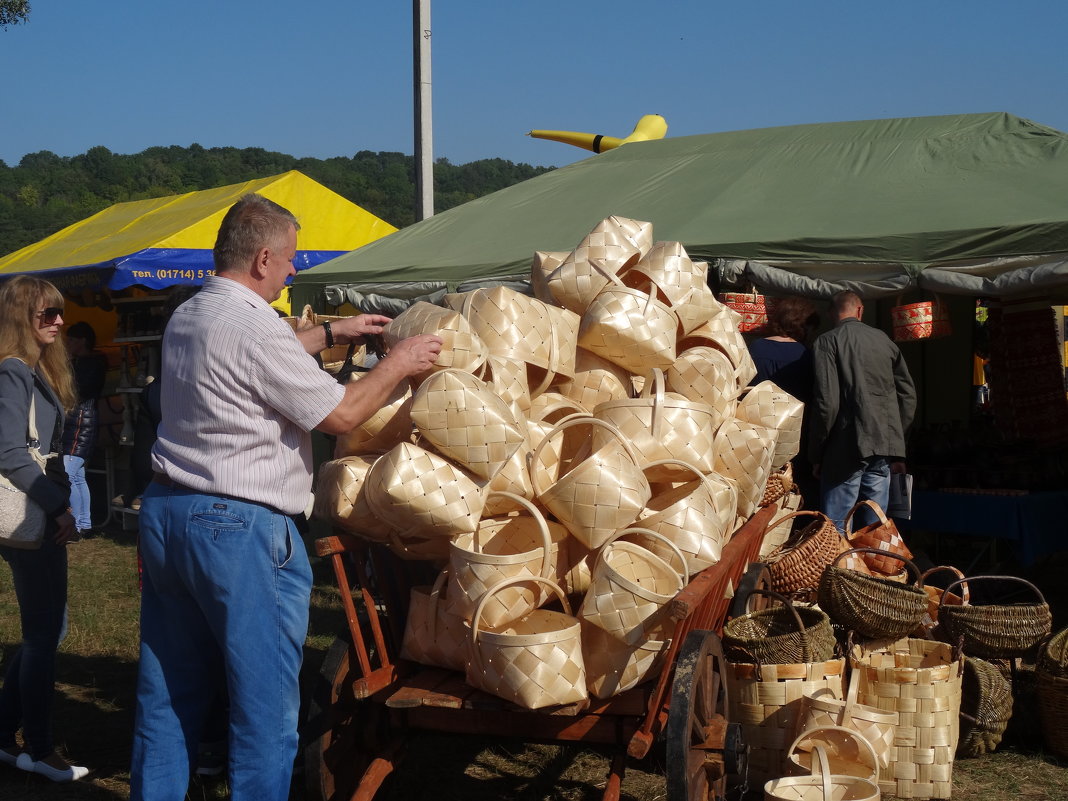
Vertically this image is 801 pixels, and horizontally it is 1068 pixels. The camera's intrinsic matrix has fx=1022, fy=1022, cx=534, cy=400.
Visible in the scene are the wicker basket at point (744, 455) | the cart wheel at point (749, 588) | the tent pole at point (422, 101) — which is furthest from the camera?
the tent pole at point (422, 101)

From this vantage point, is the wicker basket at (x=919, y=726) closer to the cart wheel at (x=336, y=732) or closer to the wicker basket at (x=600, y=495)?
the wicker basket at (x=600, y=495)

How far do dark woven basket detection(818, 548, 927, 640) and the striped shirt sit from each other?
2357 millimetres

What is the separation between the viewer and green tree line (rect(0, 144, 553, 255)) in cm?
2822

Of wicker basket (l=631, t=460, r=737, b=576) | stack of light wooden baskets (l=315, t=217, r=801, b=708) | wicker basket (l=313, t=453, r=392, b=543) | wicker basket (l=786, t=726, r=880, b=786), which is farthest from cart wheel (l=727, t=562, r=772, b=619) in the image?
wicker basket (l=313, t=453, r=392, b=543)

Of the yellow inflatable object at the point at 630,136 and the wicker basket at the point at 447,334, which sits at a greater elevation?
the yellow inflatable object at the point at 630,136

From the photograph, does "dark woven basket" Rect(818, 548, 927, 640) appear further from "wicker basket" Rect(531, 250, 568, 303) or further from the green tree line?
the green tree line

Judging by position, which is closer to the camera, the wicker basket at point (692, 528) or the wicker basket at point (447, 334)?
the wicker basket at point (692, 528)

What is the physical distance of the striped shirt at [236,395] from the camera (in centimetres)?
238

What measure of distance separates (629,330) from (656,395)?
375 millimetres

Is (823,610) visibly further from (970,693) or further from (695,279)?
(695,279)

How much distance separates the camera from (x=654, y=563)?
2.86m

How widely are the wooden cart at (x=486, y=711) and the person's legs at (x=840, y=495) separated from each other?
268 cm

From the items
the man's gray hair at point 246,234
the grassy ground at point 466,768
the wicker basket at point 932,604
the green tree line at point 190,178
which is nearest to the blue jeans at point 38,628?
the grassy ground at point 466,768

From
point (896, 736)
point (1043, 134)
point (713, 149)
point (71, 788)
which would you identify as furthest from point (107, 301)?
point (896, 736)
